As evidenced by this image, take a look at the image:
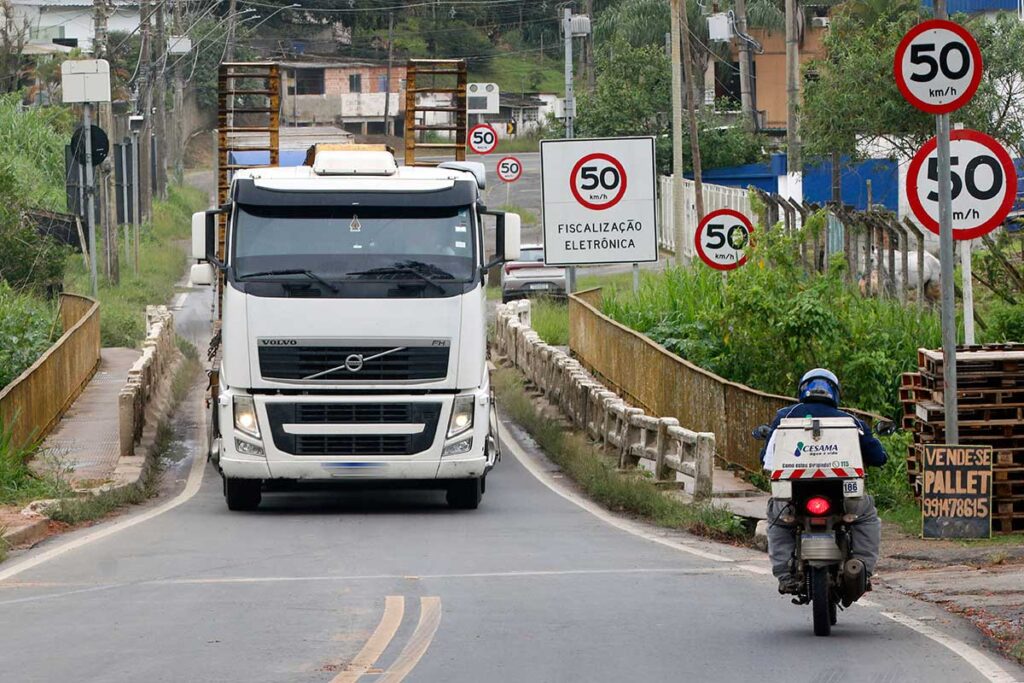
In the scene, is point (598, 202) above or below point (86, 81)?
below

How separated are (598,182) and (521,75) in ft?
268

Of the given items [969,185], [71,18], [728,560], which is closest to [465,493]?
[728,560]

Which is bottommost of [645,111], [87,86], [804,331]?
[804,331]

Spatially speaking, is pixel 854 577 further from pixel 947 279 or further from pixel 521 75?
pixel 521 75

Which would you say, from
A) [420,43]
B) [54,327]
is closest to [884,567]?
[54,327]

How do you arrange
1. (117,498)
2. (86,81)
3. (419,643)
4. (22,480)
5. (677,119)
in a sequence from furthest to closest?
(677,119) → (86,81) → (117,498) → (22,480) → (419,643)

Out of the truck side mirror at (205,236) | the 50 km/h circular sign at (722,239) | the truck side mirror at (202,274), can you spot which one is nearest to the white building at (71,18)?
the 50 km/h circular sign at (722,239)

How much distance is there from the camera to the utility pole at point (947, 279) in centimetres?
1326

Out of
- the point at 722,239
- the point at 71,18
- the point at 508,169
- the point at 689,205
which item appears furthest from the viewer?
the point at 71,18

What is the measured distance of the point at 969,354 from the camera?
14102 millimetres

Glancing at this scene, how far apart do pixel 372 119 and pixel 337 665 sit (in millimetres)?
96517

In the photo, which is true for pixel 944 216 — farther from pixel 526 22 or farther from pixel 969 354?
pixel 526 22

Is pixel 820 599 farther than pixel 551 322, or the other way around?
pixel 551 322

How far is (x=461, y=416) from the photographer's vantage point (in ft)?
52.4
